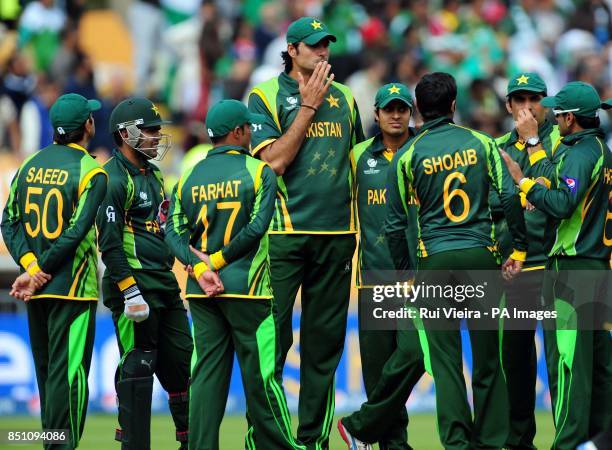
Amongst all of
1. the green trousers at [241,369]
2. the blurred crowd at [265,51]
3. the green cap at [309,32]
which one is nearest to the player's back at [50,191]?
the green trousers at [241,369]

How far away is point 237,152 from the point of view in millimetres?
8531

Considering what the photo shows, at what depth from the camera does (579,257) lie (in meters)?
8.78

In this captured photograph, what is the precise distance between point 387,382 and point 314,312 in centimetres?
76

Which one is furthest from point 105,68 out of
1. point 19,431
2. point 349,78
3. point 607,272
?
point 607,272

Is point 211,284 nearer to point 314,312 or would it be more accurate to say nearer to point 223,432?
point 314,312

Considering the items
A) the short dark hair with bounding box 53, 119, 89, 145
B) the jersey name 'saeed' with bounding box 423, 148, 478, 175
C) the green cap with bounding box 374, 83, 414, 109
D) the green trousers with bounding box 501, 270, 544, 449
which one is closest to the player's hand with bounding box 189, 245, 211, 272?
the short dark hair with bounding box 53, 119, 89, 145

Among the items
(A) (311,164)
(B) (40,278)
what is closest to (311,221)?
(A) (311,164)

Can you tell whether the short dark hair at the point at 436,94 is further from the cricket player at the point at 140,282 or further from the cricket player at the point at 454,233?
the cricket player at the point at 140,282

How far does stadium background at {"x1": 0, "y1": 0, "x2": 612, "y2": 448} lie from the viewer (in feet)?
59.0

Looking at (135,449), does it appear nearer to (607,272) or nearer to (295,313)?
(607,272)

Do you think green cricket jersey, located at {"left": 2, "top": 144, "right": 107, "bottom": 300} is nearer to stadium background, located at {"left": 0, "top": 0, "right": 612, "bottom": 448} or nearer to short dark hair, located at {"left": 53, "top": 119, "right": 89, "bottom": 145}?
short dark hair, located at {"left": 53, "top": 119, "right": 89, "bottom": 145}

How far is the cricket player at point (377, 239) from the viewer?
9.59 meters

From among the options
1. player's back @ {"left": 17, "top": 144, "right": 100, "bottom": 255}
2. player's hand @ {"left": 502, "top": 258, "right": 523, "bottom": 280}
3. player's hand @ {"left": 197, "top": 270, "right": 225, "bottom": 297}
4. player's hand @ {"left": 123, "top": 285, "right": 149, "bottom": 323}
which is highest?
player's back @ {"left": 17, "top": 144, "right": 100, "bottom": 255}

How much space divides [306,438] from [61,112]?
2943mm
